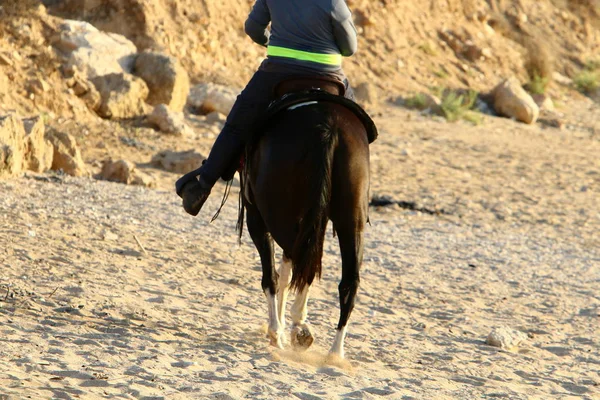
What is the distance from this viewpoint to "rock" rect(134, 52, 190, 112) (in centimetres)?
1273

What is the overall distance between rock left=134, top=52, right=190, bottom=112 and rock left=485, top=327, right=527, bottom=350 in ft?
24.9

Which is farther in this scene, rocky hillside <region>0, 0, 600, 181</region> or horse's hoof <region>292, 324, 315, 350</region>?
rocky hillside <region>0, 0, 600, 181</region>

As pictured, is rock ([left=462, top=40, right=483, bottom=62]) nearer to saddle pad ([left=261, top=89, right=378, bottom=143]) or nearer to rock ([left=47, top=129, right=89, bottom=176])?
rock ([left=47, top=129, right=89, bottom=176])

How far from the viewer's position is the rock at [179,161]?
10719 millimetres

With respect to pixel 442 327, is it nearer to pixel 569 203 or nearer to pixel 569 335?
pixel 569 335

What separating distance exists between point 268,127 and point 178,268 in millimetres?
2224

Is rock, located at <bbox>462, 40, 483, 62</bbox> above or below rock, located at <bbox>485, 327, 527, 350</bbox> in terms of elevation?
above

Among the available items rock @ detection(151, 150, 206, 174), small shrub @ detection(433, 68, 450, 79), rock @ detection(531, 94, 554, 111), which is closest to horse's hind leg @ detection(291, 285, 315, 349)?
rock @ detection(151, 150, 206, 174)

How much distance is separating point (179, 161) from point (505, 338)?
18.5 ft

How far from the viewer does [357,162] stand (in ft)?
15.6

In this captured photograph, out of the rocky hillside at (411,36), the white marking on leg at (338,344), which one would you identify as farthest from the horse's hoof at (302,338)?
the rocky hillside at (411,36)

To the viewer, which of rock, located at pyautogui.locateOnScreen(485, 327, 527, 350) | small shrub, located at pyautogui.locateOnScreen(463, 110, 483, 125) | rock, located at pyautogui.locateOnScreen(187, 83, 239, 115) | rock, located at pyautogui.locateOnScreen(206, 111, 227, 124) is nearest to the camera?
rock, located at pyautogui.locateOnScreen(485, 327, 527, 350)

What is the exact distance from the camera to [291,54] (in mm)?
5047

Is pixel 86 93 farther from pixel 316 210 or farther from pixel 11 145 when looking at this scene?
pixel 316 210
